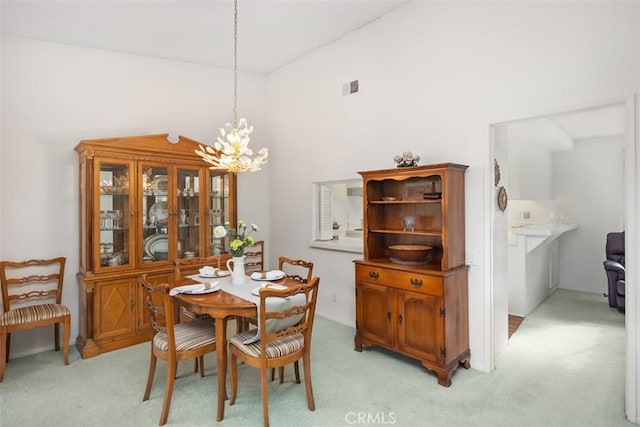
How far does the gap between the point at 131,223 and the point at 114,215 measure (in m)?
0.19

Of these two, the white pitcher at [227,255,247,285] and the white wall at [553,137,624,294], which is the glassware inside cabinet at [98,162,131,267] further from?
the white wall at [553,137,624,294]

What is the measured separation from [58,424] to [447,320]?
9.21 feet

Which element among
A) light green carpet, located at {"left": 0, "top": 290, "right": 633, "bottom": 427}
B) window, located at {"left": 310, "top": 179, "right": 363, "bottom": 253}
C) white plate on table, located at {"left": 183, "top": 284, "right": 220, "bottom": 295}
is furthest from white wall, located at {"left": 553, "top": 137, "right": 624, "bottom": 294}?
white plate on table, located at {"left": 183, "top": 284, "right": 220, "bottom": 295}

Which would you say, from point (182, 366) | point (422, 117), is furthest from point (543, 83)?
point (182, 366)

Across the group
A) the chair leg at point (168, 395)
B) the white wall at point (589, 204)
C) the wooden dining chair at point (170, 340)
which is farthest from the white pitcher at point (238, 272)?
the white wall at point (589, 204)

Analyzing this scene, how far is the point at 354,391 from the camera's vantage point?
9.03ft

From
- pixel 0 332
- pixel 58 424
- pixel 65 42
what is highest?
pixel 65 42

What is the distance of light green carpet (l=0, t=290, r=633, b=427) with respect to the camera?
94.9 inches

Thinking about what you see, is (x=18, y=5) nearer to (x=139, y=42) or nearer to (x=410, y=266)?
(x=139, y=42)

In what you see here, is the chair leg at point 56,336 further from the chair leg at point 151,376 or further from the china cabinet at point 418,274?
the china cabinet at point 418,274

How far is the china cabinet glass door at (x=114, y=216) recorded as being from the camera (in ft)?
11.7

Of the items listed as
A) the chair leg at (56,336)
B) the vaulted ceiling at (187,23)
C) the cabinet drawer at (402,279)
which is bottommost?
the chair leg at (56,336)

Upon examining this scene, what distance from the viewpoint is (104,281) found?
3.56 m

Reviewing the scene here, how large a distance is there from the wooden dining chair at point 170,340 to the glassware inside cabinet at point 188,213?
1.51 m
